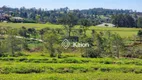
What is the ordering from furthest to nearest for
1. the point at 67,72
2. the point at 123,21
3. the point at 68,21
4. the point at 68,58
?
1. the point at 123,21
2. the point at 68,21
3. the point at 68,58
4. the point at 67,72

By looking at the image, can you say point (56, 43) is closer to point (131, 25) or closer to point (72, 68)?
point (72, 68)

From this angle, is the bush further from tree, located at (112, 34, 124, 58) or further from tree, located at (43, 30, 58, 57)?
tree, located at (112, 34, 124, 58)

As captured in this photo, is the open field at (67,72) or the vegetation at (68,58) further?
the vegetation at (68,58)

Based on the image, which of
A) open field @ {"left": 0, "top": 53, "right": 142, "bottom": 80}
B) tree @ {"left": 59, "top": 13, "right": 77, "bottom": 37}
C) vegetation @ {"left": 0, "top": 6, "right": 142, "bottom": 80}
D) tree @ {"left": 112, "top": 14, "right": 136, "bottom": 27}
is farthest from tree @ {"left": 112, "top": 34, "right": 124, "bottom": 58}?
tree @ {"left": 112, "top": 14, "right": 136, "bottom": 27}

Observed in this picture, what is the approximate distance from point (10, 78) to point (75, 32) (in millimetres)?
82350

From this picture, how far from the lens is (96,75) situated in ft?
95.9

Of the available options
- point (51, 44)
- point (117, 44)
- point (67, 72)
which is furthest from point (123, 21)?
point (67, 72)

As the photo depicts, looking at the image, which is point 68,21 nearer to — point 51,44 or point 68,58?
point 51,44

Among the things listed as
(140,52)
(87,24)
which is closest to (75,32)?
(87,24)

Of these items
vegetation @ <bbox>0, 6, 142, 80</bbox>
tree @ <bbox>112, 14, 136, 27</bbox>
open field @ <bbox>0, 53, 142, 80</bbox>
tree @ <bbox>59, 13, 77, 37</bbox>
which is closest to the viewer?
open field @ <bbox>0, 53, 142, 80</bbox>

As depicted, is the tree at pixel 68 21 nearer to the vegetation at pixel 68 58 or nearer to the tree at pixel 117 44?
the vegetation at pixel 68 58

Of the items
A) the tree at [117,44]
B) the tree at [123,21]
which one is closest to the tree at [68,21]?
the tree at [117,44]

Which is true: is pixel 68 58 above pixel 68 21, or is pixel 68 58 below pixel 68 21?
below

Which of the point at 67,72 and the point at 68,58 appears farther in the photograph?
the point at 68,58
